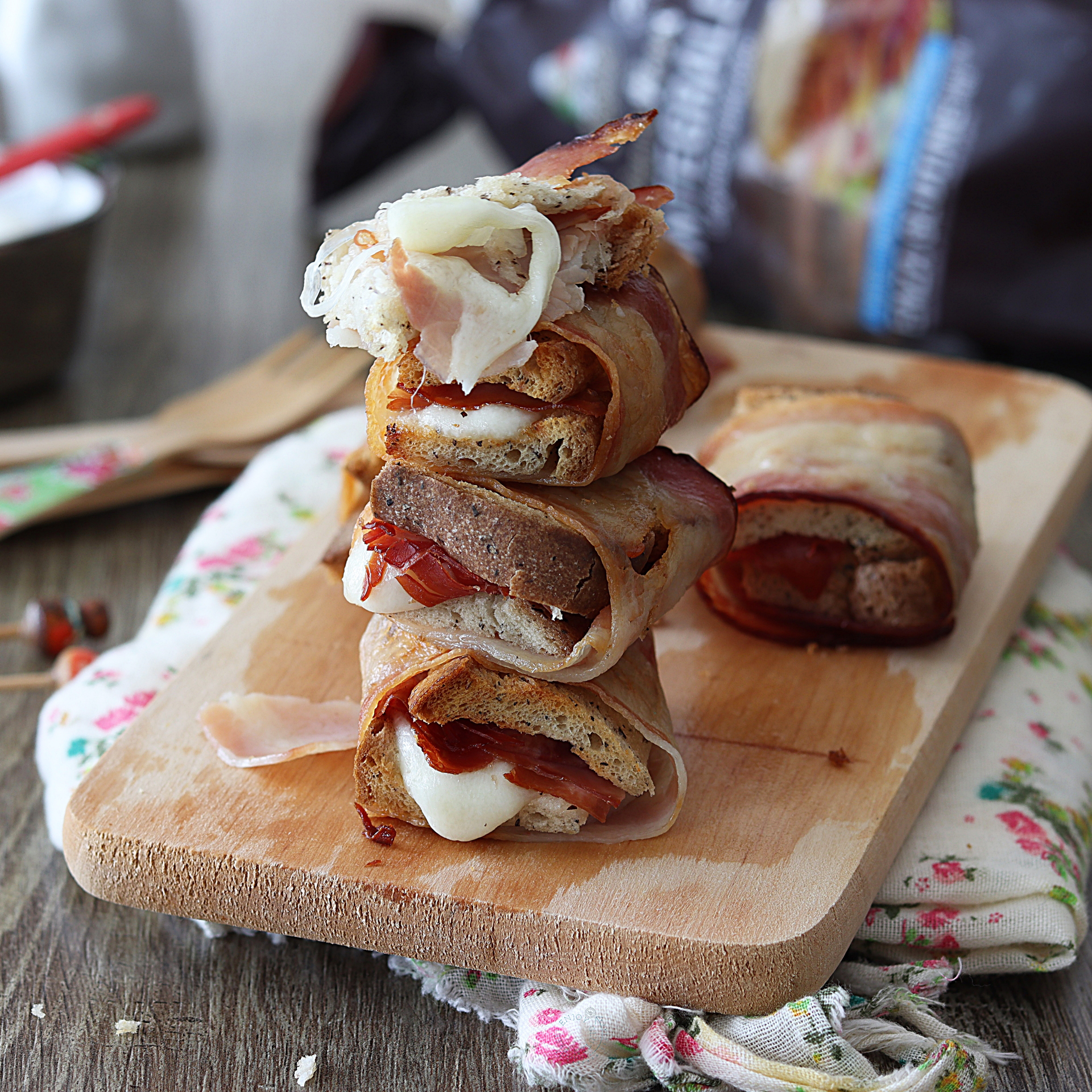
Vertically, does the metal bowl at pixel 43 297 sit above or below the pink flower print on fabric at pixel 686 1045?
below

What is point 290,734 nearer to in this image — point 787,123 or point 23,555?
point 23,555

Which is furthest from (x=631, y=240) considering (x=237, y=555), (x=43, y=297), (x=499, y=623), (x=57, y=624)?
(x=43, y=297)

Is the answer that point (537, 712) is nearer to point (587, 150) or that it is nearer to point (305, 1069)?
point (305, 1069)

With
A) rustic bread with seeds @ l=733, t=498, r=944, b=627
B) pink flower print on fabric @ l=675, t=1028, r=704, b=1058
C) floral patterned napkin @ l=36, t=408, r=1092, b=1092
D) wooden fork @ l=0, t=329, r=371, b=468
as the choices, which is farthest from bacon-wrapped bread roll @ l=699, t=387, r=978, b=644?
wooden fork @ l=0, t=329, r=371, b=468

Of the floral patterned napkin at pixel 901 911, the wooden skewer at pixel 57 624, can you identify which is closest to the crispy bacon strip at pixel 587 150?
the floral patterned napkin at pixel 901 911

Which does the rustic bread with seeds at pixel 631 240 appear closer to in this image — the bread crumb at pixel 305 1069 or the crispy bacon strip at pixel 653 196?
the crispy bacon strip at pixel 653 196

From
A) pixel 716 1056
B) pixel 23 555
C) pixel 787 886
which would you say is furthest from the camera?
pixel 23 555

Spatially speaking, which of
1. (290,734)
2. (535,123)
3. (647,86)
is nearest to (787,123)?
(647,86)
